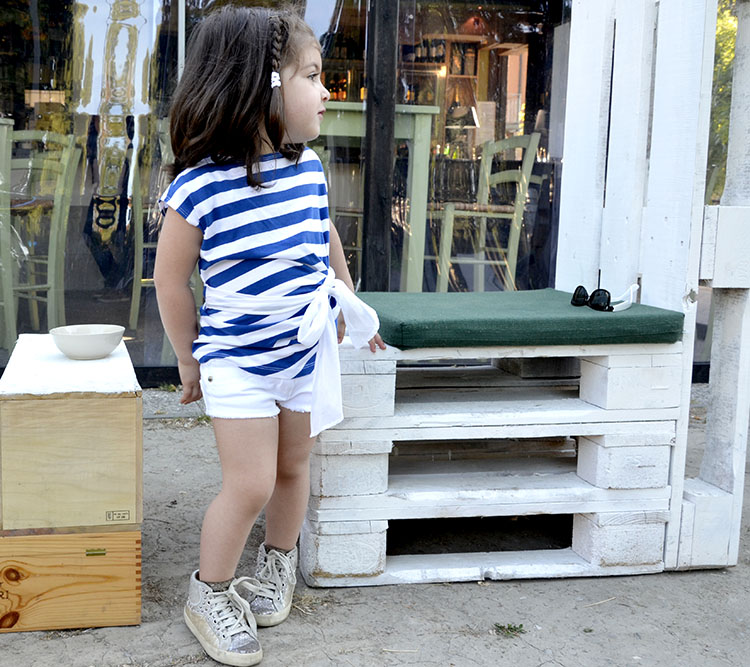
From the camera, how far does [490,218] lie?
448 centimetres

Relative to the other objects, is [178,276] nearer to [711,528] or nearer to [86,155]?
[711,528]

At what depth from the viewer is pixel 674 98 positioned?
2385 mm

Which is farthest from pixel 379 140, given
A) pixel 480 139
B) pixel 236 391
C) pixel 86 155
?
pixel 236 391

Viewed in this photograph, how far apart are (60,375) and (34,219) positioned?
2.29 m

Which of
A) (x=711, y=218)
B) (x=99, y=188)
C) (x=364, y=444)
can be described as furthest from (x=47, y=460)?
(x=99, y=188)

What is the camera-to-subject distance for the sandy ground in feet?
6.45

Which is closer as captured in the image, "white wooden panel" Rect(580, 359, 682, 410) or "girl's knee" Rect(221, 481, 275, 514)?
"girl's knee" Rect(221, 481, 275, 514)

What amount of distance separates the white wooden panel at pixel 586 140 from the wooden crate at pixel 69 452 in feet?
4.79

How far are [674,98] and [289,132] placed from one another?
1.02 metres

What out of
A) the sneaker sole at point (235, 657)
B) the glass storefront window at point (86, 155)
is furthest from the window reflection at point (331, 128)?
the sneaker sole at point (235, 657)

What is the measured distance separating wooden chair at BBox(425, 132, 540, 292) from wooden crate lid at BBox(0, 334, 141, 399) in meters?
2.33

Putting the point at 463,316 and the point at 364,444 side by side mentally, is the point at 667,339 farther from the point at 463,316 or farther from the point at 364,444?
the point at 364,444

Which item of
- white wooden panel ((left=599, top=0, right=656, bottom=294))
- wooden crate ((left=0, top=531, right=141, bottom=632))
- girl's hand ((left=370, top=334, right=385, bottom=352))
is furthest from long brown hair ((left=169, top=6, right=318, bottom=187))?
white wooden panel ((left=599, top=0, right=656, bottom=294))

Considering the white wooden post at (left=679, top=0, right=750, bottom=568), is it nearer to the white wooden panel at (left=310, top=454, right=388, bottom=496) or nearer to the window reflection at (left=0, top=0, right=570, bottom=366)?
the white wooden panel at (left=310, top=454, right=388, bottom=496)
